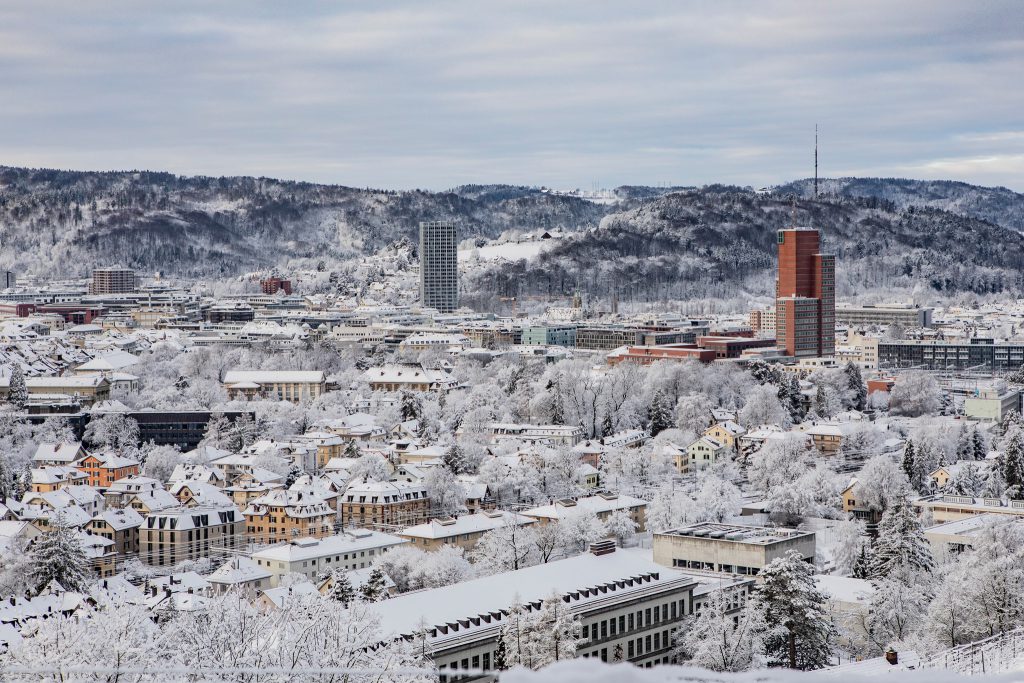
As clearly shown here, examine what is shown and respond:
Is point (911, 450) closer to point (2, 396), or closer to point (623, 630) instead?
point (623, 630)

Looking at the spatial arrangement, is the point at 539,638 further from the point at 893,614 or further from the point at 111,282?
the point at 111,282

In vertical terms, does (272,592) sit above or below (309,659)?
below

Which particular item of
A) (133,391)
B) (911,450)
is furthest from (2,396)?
(911,450)

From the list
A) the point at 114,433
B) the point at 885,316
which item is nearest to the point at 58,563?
the point at 114,433

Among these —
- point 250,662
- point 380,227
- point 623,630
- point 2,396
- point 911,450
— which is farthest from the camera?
point 380,227

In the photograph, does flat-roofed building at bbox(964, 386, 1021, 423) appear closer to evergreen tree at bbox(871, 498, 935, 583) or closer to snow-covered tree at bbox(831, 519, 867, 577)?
snow-covered tree at bbox(831, 519, 867, 577)
